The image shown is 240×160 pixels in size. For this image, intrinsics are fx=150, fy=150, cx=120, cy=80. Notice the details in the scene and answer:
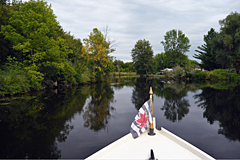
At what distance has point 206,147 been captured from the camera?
524 cm

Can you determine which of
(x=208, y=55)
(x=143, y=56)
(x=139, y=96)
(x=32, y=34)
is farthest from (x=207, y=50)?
(x=32, y=34)

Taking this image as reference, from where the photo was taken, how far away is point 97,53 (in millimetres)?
35375

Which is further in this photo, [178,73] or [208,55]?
[208,55]

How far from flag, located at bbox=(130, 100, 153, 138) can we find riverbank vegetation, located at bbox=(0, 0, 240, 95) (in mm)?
14958

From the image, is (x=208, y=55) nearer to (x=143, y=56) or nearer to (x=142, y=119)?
(x=143, y=56)

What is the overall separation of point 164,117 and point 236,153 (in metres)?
4.22

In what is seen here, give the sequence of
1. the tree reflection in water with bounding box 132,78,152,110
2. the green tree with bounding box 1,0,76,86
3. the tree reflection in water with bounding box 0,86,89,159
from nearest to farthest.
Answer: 1. the tree reflection in water with bounding box 0,86,89,159
2. the tree reflection in water with bounding box 132,78,152,110
3. the green tree with bounding box 1,0,76,86

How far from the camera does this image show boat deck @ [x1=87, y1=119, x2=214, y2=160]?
11.8 ft

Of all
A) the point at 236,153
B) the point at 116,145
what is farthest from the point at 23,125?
the point at 236,153

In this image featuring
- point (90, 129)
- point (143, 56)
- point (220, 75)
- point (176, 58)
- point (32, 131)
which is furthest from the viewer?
point (143, 56)

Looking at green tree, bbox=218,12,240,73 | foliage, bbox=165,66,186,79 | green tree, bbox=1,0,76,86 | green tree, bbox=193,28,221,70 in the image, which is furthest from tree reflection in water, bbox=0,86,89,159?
green tree, bbox=193,28,221,70

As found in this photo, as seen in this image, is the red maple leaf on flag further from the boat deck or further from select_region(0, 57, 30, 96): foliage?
select_region(0, 57, 30, 96): foliage

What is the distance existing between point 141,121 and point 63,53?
20.5 meters

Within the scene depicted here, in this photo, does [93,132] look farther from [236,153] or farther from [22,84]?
[22,84]
